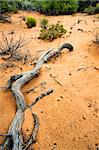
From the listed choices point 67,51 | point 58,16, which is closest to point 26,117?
point 67,51

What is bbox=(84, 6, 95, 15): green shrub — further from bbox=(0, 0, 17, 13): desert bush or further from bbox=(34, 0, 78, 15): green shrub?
bbox=(0, 0, 17, 13): desert bush

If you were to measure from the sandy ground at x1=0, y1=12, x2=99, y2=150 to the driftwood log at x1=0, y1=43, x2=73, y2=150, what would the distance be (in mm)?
89

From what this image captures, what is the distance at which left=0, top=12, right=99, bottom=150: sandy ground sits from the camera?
12.0ft

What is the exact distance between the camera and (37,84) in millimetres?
4848

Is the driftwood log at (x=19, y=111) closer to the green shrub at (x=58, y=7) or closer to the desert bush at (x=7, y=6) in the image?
the desert bush at (x=7, y=6)

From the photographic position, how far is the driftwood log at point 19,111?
345 centimetres

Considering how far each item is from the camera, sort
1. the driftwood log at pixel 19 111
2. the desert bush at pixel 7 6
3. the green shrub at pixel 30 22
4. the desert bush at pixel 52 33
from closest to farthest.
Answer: the driftwood log at pixel 19 111
the desert bush at pixel 52 33
the green shrub at pixel 30 22
the desert bush at pixel 7 6

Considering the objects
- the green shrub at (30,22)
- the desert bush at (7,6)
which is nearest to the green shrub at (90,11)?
the green shrub at (30,22)

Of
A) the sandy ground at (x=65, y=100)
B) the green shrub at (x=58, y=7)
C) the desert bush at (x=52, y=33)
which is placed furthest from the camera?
the green shrub at (x=58, y=7)

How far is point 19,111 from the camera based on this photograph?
401 centimetres

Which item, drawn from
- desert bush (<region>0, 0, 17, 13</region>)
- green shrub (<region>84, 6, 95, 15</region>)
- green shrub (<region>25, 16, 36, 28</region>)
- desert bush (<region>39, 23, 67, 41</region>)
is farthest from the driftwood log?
green shrub (<region>84, 6, 95, 15</region>)

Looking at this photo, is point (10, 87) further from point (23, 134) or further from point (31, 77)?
point (23, 134)

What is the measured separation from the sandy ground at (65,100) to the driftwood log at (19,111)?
89mm

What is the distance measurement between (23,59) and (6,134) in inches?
102
